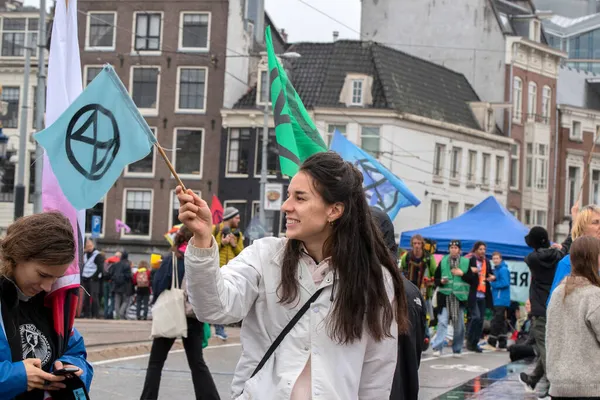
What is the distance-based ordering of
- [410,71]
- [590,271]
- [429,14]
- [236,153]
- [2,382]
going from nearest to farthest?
[2,382]
[590,271]
[236,153]
[410,71]
[429,14]

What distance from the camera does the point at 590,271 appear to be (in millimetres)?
7047

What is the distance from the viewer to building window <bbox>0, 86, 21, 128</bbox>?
47.2 metres

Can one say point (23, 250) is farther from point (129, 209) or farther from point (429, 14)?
point (429, 14)

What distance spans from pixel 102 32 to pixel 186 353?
3866cm

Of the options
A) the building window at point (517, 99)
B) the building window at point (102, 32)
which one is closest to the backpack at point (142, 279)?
the building window at point (102, 32)

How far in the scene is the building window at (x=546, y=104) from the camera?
56.2 metres

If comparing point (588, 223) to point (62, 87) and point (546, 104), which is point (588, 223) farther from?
point (546, 104)

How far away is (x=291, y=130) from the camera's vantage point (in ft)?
30.6

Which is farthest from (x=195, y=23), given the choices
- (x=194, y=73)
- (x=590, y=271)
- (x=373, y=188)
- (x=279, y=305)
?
(x=279, y=305)

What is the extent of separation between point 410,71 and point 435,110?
194 centimetres

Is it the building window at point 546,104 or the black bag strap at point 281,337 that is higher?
the building window at point 546,104

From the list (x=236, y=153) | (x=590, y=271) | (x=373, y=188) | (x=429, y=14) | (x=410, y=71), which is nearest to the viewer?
(x=590, y=271)

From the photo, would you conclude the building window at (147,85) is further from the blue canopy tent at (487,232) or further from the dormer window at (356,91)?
the blue canopy tent at (487,232)

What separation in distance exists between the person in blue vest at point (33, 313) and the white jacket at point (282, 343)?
21.7 inches
